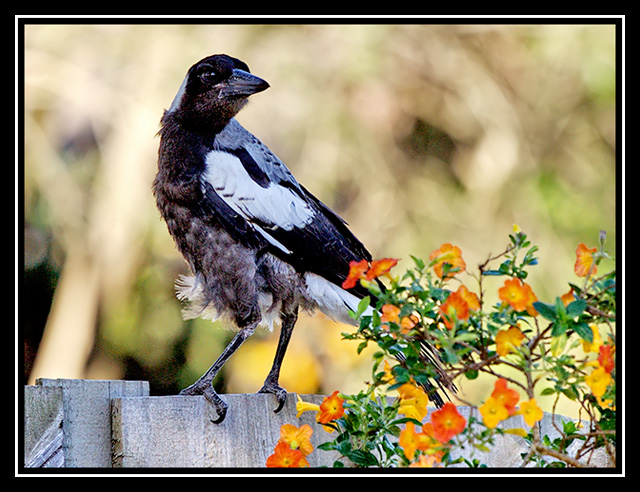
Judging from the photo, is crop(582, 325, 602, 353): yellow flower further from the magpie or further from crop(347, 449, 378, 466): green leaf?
the magpie

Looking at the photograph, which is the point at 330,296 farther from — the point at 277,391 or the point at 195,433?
the point at 195,433

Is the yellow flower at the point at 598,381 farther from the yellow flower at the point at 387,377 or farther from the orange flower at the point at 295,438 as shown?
the orange flower at the point at 295,438

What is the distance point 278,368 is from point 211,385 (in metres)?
0.28

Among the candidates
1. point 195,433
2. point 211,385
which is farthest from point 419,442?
point 211,385

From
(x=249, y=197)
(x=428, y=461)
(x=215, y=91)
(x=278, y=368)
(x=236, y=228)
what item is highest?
(x=215, y=91)

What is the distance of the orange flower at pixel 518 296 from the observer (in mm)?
1501

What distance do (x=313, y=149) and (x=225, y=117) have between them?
Answer: 8.27ft

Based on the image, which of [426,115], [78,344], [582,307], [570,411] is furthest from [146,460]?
[426,115]

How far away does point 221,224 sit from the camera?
2.53 meters

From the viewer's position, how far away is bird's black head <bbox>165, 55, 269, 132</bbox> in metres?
2.55

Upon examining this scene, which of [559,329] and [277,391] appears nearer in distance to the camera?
[559,329]

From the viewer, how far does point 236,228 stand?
8.27ft

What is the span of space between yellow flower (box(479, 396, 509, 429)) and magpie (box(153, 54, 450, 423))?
115 cm

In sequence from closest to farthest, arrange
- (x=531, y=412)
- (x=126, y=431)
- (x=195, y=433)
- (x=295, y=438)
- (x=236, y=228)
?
(x=531, y=412) → (x=295, y=438) → (x=126, y=431) → (x=195, y=433) → (x=236, y=228)
